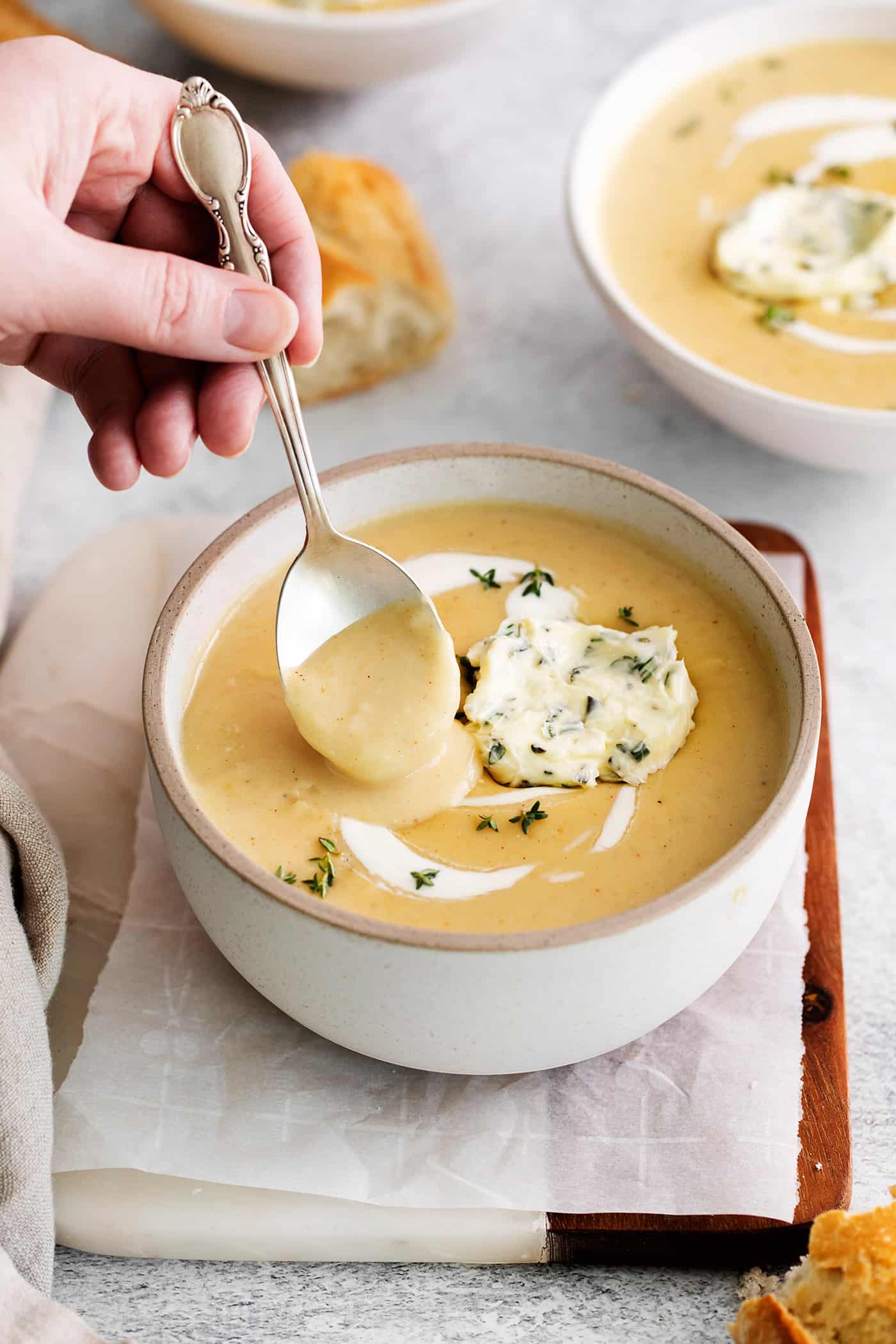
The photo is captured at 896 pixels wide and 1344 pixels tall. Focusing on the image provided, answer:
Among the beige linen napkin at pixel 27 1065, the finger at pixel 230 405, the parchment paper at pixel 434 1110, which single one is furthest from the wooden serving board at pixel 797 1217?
the finger at pixel 230 405

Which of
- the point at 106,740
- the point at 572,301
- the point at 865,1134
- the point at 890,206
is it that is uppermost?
the point at 890,206

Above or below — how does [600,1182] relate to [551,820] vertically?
below

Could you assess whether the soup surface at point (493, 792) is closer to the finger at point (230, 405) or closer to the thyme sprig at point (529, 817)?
the thyme sprig at point (529, 817)

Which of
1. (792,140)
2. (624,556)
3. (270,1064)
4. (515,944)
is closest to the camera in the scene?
(515,944)

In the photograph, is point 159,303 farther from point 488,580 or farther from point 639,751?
point 639,751

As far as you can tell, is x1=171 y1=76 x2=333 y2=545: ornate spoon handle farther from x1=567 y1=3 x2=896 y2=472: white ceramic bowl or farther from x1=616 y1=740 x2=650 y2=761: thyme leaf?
x1=567 y1=3 x2=896 y2=472: white ceramic bowl

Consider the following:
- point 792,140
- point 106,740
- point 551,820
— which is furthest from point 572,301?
point 551,820

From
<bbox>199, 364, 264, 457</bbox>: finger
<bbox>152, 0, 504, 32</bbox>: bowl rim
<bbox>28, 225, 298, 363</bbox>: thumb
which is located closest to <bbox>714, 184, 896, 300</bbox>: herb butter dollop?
<bbox>152, 0, 504, 32</bbox>: bowl rim

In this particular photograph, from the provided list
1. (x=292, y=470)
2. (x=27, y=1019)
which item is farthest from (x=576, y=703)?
(x=27, y=1019)

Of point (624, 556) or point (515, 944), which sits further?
point (624, 556)

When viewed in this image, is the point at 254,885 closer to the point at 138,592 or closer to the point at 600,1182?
the point at 600,1182
